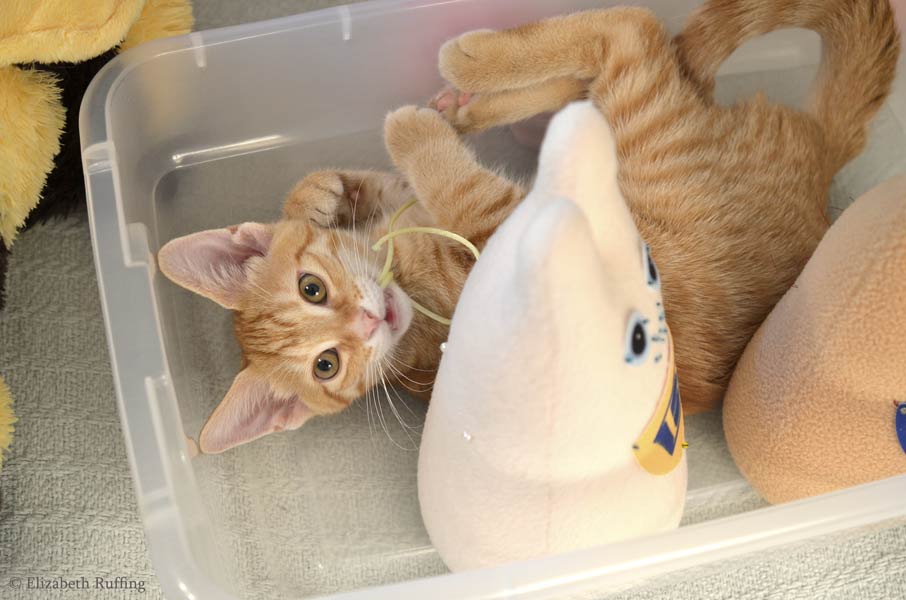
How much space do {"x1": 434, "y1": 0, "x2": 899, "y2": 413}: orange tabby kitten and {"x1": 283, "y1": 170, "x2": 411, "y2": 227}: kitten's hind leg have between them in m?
0.21

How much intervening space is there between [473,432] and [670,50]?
72cm

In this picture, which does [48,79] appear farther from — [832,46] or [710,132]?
[832,46]

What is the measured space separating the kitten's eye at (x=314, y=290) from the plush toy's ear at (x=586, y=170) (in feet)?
1.68

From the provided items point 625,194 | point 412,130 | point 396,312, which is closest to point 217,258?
point 396,312

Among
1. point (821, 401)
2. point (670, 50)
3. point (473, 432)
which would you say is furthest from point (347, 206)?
point (821, 401)

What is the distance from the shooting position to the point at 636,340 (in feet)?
2.31

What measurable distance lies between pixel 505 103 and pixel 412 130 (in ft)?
0.53

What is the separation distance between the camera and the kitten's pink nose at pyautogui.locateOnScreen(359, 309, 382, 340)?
1083 mm

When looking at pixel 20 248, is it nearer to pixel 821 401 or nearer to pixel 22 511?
pixel 22 511

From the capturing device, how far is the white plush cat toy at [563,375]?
629mm

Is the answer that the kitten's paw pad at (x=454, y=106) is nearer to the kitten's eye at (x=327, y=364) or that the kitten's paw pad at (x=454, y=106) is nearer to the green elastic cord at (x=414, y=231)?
the green elastic cord at (x=414, y=231)

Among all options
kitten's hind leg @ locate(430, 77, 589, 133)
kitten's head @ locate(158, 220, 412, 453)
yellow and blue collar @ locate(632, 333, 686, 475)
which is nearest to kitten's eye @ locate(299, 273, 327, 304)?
kitten's head @ locate(158, 220, 412, 453)

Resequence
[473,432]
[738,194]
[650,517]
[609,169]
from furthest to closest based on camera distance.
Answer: [738,194] → [650,517] → [473,432] → [609,169]

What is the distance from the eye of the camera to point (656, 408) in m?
0.79
